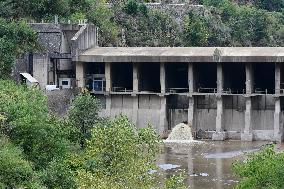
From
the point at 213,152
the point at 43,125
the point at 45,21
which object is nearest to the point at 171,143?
the point at 213,152

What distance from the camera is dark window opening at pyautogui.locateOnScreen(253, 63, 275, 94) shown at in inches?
2451

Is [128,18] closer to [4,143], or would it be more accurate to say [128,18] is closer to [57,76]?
[57,76]

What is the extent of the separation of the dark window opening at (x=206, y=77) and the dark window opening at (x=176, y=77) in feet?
3.35

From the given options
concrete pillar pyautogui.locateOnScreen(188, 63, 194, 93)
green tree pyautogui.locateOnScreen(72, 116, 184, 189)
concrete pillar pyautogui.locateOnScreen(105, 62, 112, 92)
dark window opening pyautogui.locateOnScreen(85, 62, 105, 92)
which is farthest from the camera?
dark window opening pyautogui.locateOnScreen(85, 62, 105, 92)

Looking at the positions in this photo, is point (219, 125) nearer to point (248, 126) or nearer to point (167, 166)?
point (248, 126)

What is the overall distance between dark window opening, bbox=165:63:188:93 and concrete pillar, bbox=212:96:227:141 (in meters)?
3.54

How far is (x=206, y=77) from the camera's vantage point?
64188 millimetres

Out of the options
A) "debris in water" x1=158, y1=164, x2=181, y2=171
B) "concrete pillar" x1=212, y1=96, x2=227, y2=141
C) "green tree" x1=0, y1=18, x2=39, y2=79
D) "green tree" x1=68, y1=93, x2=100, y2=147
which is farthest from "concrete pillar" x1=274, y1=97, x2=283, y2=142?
"green tree" x1=0, y1=18, x2=39, y2=79

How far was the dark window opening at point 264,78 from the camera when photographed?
62.2 metres

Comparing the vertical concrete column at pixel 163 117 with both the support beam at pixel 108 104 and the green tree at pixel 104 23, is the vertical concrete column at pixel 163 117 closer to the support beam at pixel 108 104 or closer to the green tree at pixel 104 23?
the support beam at pixel 108 104

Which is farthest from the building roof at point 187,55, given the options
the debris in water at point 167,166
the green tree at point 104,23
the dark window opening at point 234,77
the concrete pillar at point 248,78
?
the debris in water at point 167,166

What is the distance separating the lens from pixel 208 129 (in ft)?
200

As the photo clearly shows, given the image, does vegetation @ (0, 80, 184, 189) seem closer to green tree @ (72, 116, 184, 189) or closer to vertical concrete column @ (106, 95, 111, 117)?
green tree @ (72, 116, 184, 189)

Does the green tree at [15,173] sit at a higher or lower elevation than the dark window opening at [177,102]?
lower
